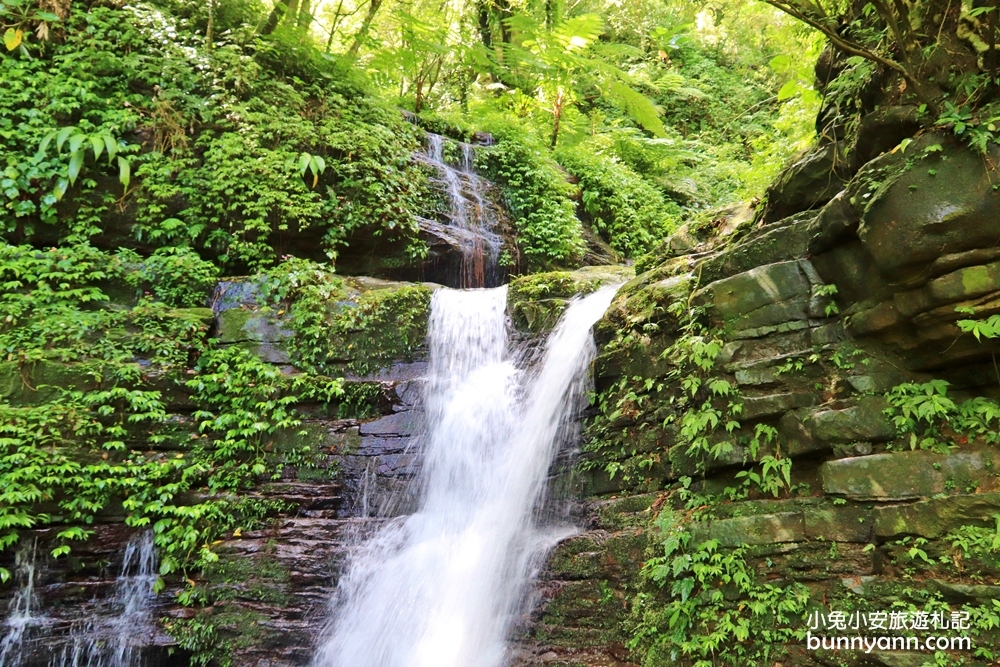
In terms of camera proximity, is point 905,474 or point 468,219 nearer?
point 905,474

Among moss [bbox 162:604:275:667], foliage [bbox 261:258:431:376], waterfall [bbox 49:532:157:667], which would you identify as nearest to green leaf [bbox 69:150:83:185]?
foliage [bbox 261:258:431:376]

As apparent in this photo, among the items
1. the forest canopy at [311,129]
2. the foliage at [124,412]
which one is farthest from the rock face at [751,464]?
the forest canopy at [311,129]

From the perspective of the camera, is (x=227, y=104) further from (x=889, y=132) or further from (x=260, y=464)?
(x=889, y=132)

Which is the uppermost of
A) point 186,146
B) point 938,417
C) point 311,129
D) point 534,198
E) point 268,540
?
point 311,129

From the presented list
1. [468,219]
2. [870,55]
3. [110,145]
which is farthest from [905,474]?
[110,145]

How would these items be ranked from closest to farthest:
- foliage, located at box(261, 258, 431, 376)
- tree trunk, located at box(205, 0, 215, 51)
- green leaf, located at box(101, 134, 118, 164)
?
foliage, located at box(261, 258, 431, 376) < green leaf, located at box(101, 134, 118, 164) < tree trunk, located at box(205, 0, 215, 51)

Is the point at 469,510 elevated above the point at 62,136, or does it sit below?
below

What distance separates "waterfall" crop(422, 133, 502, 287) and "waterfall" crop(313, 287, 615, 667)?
76.5 inches

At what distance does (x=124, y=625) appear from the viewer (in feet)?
18.0

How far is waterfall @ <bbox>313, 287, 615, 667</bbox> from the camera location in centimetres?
509

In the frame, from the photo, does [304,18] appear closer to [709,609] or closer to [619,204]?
[619,204]

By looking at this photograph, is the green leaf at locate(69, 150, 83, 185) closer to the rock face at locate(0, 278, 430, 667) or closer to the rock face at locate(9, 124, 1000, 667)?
the rock face at locate(0, 278, 430, 667)

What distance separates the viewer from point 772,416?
4227 mm

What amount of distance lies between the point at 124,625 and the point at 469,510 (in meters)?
3.19
